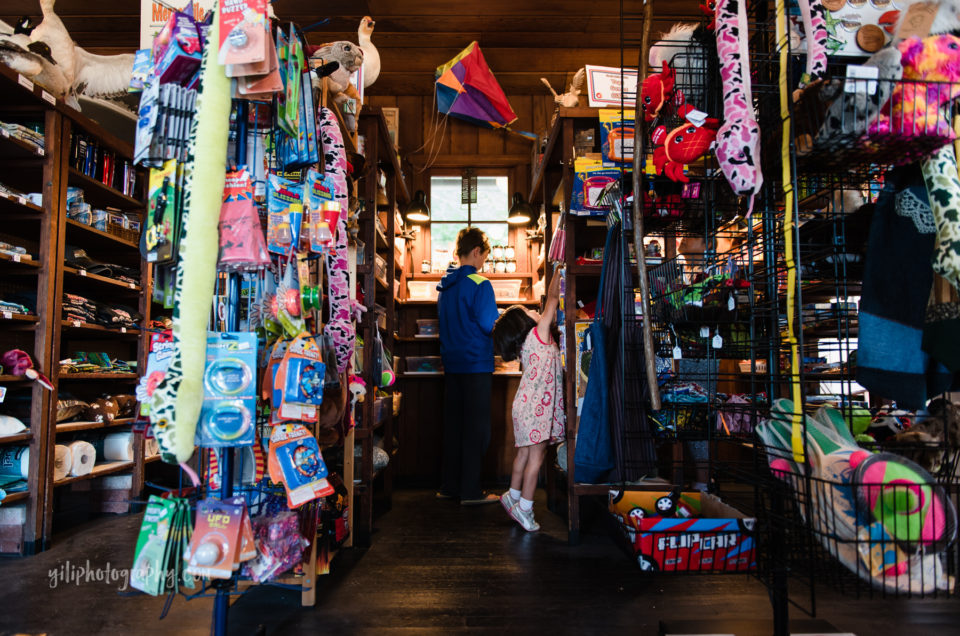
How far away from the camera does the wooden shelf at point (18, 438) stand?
2.68 m

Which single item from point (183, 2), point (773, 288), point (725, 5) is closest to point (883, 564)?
point (773, 288)

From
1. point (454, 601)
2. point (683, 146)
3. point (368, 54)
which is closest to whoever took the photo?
point (683, 146)

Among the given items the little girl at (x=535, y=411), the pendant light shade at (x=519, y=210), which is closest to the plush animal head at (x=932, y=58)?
the little girl at (x=535, y=411)

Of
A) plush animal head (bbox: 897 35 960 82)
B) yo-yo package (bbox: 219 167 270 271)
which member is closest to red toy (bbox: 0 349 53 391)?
yo-yo package (bbox: 219 167 270 271)

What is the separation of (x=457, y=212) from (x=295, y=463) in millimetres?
3821

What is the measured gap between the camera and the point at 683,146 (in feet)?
5.66

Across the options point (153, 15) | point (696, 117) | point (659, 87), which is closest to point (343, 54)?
point (153, 15)

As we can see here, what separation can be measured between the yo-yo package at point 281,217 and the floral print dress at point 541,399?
6.29ft

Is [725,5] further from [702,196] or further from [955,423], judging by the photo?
[955,423]

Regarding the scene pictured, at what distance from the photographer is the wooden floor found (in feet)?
6.48

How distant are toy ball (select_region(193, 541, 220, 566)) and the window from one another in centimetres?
384

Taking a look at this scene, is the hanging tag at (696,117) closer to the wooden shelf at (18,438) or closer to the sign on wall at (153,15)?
the sign on wall at (153,15)

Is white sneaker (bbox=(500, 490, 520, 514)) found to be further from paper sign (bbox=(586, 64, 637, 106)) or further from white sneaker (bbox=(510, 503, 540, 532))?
paper sign (bbox=(586, 64, 637, 106))

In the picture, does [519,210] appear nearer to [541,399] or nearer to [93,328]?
[541,399]
